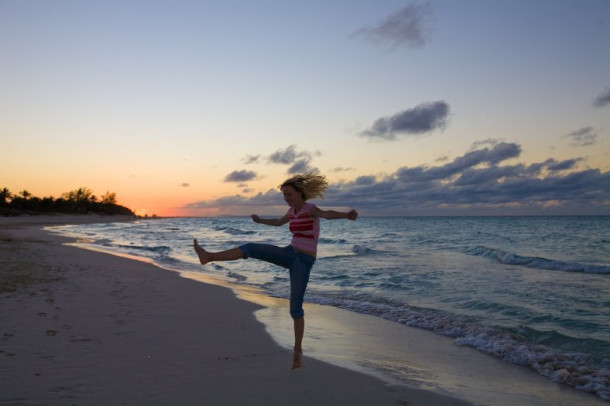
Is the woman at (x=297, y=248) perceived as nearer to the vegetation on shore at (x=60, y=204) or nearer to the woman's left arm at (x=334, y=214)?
the woman's left arm at (x=334, y=214)

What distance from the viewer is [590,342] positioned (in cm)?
756

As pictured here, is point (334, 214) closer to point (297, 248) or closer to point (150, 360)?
point (297, 248)

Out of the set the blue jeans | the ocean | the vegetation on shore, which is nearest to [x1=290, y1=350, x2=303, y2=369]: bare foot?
the blue jeans

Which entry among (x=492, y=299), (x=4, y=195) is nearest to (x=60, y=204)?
(x=4, y=195)

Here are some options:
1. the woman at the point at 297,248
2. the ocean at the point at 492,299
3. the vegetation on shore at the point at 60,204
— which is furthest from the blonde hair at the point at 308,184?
the vegetation on shore at the point at 60,204

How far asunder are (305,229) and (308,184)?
58 centimetres

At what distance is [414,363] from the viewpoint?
5891 millimetres

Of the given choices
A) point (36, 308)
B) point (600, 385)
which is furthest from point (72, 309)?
point (600, 385)

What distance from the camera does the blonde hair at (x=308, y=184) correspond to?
16.7ft

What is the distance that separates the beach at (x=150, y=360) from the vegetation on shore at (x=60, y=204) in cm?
7965

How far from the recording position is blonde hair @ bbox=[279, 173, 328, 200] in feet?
16.7

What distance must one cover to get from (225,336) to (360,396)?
9.43 feet

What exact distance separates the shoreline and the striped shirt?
1.53 m

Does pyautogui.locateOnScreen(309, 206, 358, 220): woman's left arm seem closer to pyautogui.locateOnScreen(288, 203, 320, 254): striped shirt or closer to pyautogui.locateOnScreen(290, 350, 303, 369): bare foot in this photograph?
pyautogui.locateOnScreen(288, 203, 320, 254): striped shirt
